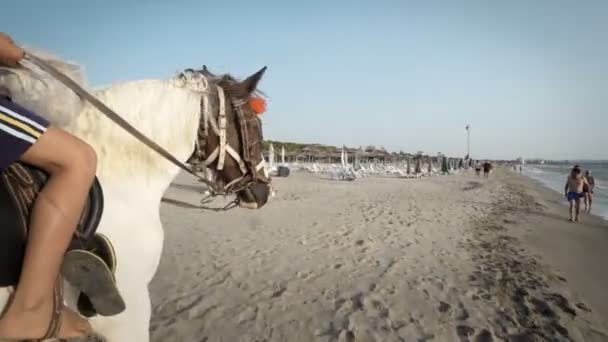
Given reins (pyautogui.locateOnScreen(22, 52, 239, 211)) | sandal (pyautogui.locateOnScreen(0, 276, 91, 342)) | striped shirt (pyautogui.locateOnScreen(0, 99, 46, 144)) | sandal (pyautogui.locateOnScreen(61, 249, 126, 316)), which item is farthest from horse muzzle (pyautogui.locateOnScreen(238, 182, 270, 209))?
striped shirt (pyautogui.locateOnScreen(0, 99, 46, 144))

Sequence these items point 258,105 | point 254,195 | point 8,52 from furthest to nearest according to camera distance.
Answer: point 254,195, point 258,105, point 8,52

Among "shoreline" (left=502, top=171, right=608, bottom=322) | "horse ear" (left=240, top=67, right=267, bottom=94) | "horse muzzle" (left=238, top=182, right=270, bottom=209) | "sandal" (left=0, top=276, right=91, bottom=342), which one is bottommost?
"shoreline" (left=502, top=171, right=608, bottom=322)

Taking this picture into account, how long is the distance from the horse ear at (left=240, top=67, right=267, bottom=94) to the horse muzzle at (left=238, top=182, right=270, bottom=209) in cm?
64

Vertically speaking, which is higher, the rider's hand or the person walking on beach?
the rider's hand

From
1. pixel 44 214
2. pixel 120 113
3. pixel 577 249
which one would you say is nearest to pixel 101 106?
pixel 120 113

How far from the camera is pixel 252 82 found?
2094mm

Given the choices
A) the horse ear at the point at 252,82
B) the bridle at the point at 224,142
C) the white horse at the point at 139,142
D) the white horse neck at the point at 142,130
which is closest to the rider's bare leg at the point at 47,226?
the white horse at the point at 139,142

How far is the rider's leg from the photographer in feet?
3.92

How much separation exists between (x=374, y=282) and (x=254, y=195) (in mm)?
3398

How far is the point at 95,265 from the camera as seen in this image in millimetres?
1354

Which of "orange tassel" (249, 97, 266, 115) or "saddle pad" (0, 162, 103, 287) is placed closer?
"saddle pad" (0, 162, 103, 287)

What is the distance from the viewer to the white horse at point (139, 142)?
1.47 m

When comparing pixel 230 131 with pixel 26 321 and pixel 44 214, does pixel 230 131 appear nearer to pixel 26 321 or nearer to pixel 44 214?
pixel 44 214

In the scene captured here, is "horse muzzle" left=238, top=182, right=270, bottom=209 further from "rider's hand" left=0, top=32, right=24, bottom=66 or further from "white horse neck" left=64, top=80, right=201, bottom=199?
"rider's hand" left=0, top=32, right=24, bottom=66
